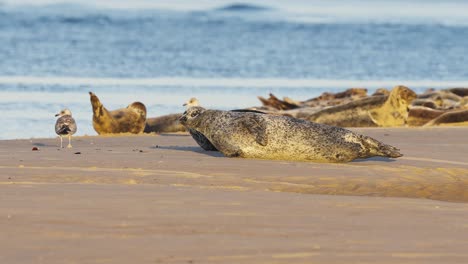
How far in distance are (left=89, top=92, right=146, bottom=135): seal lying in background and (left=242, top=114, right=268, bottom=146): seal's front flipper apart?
5.77m

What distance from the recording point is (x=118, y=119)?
1623 centimetres

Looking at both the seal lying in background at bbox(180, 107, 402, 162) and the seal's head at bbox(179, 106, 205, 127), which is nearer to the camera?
the seal lying in background at bbox(180, 107, 402, 162)

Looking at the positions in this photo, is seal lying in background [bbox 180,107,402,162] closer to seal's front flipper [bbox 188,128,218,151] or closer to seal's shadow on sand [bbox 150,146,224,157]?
seal's shadow on sand [bbox 150,146,224,157]

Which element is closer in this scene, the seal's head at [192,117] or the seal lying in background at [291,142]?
the seal lying in background at [291,142]

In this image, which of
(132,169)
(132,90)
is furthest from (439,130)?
(132,90)

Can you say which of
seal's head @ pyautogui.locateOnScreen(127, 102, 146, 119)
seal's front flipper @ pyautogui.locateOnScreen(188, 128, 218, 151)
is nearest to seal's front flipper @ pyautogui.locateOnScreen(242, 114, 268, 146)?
seal's front flipper @ pyautogui.locateOnScreen(188, 128, 218, 151)

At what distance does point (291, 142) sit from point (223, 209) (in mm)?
3599

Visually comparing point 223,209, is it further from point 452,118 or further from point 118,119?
point 452,118

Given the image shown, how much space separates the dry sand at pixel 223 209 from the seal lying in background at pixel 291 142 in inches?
7.3

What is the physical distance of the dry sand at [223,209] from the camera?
5.59m

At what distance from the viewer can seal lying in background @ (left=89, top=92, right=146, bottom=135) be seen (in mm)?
16031

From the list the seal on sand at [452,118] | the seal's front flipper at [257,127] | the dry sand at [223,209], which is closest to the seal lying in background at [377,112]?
the seal on sand at [452,118]

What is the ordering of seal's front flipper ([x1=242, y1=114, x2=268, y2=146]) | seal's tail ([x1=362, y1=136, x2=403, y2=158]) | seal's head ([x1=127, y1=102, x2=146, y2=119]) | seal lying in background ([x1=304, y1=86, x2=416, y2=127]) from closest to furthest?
seal's front flipper ([x1=242, y1=114, x2=268, y2=146]) → seal's tail ([x1=362, y1=136, x2=403, y2=158]) → seal's head ([x1=127, y1=102, x2=146, y2=119]) → seal lying in background ([x1=304, y1=86, x2=416, y2=127])

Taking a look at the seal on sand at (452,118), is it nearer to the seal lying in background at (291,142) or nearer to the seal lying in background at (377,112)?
the seal lying in background at (377,112)
